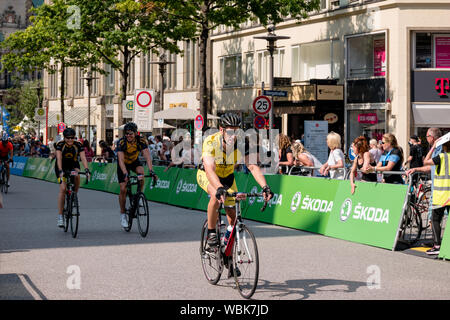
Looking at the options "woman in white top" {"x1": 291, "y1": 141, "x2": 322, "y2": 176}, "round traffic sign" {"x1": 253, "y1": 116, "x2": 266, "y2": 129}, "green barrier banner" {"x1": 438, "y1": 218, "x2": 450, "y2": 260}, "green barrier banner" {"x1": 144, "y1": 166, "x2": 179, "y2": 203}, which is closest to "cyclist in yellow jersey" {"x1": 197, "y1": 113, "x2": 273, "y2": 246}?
"green barrier banner" {"x1": 438, "y1": 218, "x2": 450, "y2": 260}

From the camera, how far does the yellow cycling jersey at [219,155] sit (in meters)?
8.88

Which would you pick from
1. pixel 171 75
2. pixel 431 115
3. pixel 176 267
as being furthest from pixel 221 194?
pixel 171 75

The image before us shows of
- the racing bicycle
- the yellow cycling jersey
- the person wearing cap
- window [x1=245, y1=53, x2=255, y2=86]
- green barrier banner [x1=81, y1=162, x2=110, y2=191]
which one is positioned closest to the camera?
the yellow cycling jersey

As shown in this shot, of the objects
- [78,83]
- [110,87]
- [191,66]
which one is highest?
[78,83]

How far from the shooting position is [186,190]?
2081 centimetres

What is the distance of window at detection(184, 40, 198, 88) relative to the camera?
51969mm

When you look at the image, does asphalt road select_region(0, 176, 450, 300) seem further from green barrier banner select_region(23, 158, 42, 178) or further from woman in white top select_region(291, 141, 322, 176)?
green barrier banner select_region(23, 158, 42, 178)

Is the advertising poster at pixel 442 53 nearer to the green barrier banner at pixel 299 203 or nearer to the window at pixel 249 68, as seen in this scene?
the window at pixel 249 68

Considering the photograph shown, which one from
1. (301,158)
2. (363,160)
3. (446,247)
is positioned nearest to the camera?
(446,247)

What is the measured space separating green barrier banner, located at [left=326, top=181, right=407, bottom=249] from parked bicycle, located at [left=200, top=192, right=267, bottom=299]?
441 cm

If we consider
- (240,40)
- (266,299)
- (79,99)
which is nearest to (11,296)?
(266,299)

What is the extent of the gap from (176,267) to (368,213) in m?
4.05

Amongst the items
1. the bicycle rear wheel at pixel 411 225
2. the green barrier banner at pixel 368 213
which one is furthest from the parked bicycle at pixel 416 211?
the green barrier banner at pixel 368 213

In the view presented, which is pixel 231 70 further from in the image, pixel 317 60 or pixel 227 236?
pixel 227 236
